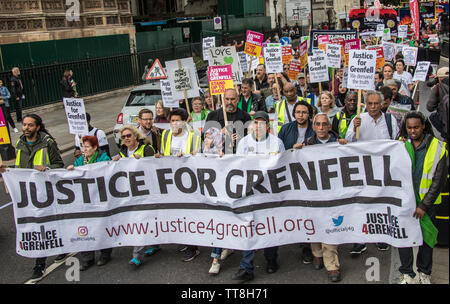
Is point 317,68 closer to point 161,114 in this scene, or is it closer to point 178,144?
point 161,114

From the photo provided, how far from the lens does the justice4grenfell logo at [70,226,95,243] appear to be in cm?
588

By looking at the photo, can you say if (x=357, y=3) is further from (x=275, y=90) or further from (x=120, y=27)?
(x=275, y=90)

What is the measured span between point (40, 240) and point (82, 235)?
47cm

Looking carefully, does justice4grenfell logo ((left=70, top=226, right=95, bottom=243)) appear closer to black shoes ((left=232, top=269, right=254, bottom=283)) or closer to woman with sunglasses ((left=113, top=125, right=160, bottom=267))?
woman with sunglasses ((left=113, top=125, right=160, bottom=267))

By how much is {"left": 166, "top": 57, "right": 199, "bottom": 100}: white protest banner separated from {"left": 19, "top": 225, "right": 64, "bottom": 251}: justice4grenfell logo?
321 centimetres

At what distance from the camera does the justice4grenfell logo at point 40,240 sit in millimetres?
5867

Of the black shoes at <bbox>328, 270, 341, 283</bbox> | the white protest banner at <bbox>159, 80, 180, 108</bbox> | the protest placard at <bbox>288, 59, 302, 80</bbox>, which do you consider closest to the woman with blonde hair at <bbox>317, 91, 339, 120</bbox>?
the black shoes at <bbox>328, 270, 341, 283</bbox>

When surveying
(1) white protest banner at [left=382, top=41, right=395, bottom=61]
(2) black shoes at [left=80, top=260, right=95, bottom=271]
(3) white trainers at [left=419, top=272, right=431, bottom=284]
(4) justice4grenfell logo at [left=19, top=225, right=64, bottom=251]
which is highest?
(1) white protest banner at [left=382, top=41, right=395, bottom=61]

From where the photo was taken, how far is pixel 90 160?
20.0 ft

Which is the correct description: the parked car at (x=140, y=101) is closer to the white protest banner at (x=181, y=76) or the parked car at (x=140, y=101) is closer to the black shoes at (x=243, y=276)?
the white protest banner at (x=181, y=76)

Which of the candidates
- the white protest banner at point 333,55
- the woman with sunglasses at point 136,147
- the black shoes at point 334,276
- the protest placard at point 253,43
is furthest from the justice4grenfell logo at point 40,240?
the protest placard at point 253,43

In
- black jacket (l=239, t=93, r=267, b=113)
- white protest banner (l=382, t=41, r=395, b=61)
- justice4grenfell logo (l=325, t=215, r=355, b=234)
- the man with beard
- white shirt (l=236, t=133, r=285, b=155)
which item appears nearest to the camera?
justice4grenfell logo (l=325, t=215, r=355, b=234)

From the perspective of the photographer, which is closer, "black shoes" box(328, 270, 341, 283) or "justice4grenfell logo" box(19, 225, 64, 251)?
"black shoes" box(328, 270, 341, 283)

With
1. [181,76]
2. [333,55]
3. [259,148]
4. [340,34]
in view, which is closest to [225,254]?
[259,148]
